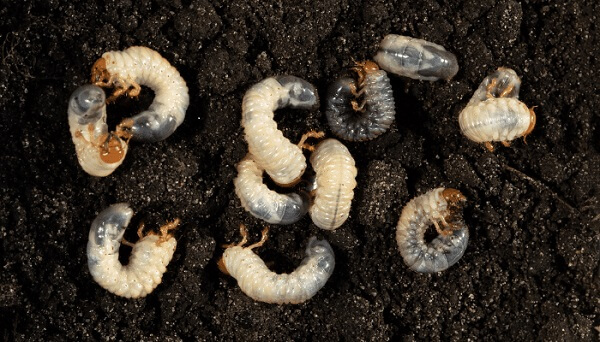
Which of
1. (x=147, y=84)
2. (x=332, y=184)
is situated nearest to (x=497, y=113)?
(x=332, y=184)

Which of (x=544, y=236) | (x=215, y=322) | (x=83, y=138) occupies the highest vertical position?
(x=83, y=138)

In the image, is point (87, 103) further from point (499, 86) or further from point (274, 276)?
point (499, 86)

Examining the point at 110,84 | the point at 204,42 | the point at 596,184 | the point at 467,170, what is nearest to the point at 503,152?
the point at 467,170

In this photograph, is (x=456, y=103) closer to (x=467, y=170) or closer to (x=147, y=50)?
(x=467, y=170)

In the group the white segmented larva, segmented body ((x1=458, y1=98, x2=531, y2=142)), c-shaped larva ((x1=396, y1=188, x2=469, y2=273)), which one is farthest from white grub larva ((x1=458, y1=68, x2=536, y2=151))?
the white segmented larva

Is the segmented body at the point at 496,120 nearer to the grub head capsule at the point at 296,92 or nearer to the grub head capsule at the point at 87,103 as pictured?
the grub head capsule at the point at 296,92

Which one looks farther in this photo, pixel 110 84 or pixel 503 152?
pixel 503 152

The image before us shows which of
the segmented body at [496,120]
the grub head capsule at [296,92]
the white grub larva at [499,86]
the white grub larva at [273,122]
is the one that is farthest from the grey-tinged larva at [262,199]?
the white grub larva at [499,86]

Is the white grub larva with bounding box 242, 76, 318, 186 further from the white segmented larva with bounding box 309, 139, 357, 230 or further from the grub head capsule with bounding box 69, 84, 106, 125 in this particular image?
the grub head capsule with bounding box 69, 84, 106, 125
